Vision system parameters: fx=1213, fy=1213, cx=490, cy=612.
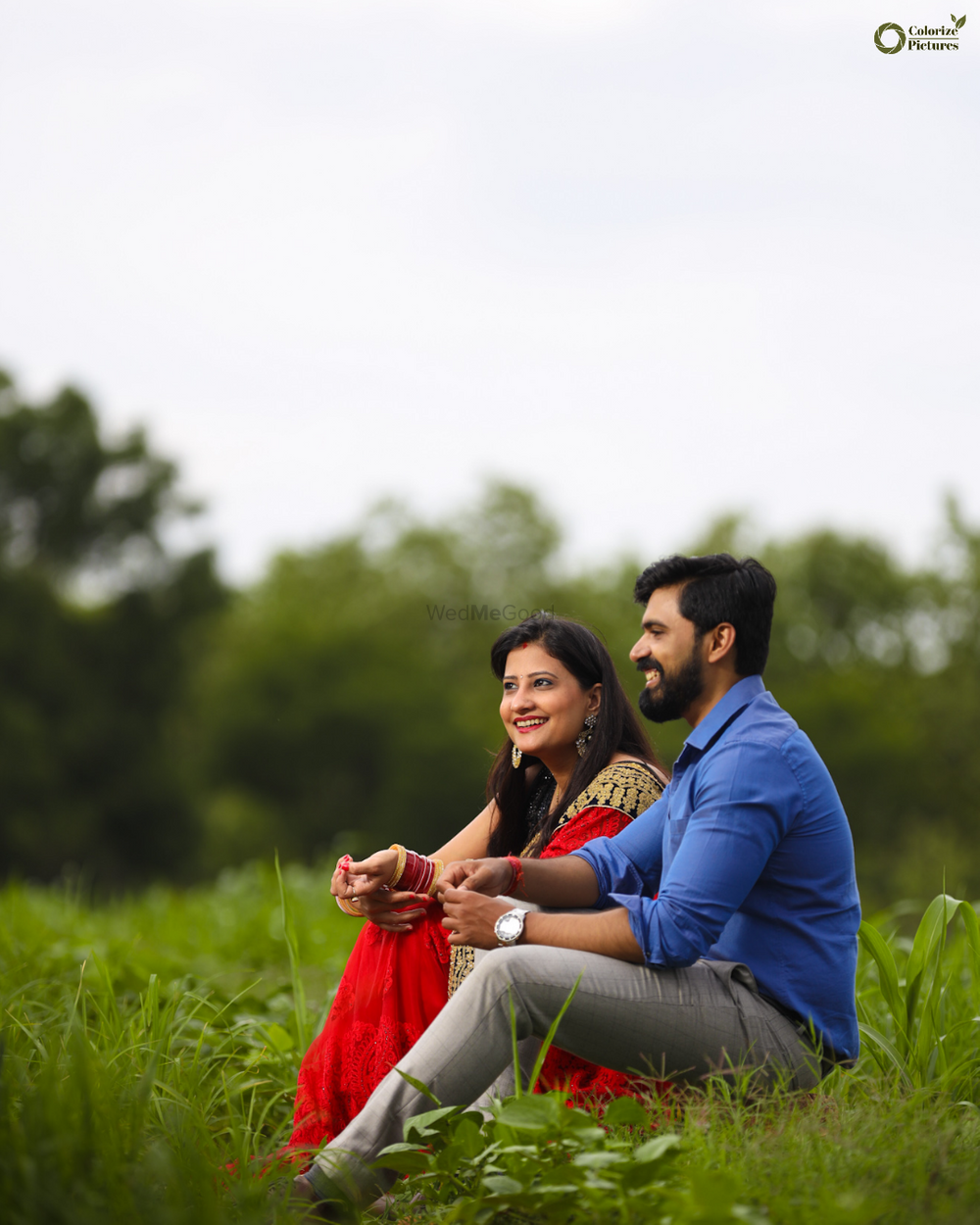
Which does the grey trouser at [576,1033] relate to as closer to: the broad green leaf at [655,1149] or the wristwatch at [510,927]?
the wristwatch at [510,927]

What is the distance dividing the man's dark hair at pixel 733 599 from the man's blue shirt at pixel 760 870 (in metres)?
0.08

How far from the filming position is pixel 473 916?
291 cm

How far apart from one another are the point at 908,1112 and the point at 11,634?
2562 centimetres

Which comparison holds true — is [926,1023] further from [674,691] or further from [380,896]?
[380,896]

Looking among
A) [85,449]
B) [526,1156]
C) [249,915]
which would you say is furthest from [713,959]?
[85,449]

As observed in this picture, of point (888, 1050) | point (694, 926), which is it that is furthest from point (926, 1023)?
point (694, 926)

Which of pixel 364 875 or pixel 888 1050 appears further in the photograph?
pixel 364 875

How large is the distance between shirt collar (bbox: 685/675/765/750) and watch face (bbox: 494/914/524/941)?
608 millimetres

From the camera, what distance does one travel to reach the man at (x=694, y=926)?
8.92ft

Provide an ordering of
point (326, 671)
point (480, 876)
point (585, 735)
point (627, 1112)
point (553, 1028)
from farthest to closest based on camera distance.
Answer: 1. point (326, 671)
2. point (585, 735)
3. point (480, 876)
4. point (553, 1028)
5. point (627, 1112)

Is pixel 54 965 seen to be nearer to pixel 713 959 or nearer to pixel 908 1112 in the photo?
pixel 713 959

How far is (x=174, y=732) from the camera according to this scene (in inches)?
1203

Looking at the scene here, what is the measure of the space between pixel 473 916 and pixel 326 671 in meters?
33.1

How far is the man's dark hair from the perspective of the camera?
3133 millimetres
